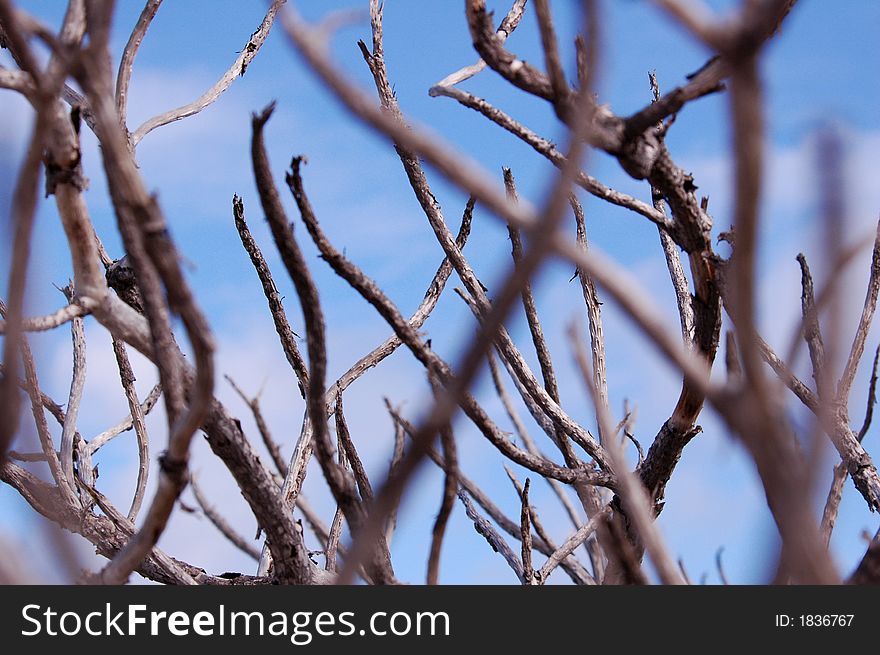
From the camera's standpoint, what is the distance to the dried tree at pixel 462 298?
69 centimetres

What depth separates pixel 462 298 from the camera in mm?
2838

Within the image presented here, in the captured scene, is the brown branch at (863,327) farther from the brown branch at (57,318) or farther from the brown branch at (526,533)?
the brown branch at (57,318)

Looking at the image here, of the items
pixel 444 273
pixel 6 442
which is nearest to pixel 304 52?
pixel 6 442

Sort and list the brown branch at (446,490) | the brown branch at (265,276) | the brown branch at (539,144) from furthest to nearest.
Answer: the brown branch at (265,276) → the brown branch at (539,144) → the brown branch at (446,490)

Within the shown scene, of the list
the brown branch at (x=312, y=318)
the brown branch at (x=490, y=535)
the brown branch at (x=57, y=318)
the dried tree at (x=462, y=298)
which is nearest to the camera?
the dried tree at (x=462, y=298)

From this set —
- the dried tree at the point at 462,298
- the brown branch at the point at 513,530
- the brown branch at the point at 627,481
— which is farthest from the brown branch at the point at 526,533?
the brown branch at the point at 627,481

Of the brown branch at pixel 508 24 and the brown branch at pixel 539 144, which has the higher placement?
the brown branch at pixel 508 24

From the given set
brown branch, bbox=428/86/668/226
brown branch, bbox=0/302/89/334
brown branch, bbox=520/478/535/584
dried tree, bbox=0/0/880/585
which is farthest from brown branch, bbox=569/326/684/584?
brown branch, bbox=520/478/535/584

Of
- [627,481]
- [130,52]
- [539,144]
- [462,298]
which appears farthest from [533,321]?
[627,481]

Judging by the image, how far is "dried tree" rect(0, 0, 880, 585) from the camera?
694 millimetres

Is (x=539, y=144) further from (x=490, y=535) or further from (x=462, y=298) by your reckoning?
(x=490, y=535)

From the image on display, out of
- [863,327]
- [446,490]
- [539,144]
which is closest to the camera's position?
[446,490]

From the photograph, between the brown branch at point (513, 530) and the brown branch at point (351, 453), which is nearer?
the brown branch at point (351, 453)

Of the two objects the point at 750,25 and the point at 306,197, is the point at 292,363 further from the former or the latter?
the point at 750,25
